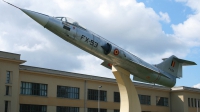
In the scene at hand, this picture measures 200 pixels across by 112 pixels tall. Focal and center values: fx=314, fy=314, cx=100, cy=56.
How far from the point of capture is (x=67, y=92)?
4266 cm

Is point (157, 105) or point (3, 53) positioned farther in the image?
point (157, 105)

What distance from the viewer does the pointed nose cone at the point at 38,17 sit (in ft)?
65.2

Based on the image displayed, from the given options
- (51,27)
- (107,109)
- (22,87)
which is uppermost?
(51,27)

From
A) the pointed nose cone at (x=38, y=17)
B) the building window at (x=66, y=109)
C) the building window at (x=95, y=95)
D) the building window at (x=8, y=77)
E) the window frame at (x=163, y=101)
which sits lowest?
the building window at (x=66, y=109)

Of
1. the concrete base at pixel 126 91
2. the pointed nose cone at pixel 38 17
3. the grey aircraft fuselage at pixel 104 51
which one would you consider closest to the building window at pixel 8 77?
the grey aircraft fuselage at pixel 104 51

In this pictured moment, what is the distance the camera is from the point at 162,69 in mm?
27672

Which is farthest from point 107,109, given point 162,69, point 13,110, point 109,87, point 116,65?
point 116,65

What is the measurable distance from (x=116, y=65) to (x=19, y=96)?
1812 cm

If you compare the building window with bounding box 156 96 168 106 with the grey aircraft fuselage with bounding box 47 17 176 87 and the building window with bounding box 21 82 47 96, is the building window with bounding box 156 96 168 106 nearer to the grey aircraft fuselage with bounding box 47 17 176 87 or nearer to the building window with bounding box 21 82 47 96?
the building window with bounding box 21 82 47 96

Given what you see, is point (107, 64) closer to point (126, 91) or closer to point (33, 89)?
point (126, 91)

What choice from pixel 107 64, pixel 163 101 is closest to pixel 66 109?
pixel 107 64

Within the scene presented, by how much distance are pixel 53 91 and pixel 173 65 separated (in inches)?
726

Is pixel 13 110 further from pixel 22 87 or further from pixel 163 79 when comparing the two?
pixel 163 79

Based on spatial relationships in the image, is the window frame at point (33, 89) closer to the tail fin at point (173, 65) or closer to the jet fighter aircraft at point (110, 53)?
the jet fighter aircraft at point (110, 53)
